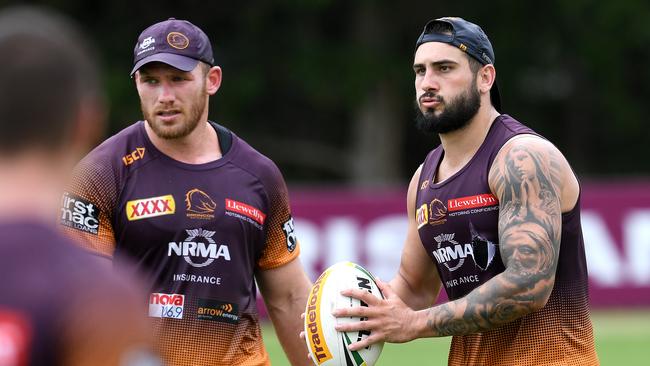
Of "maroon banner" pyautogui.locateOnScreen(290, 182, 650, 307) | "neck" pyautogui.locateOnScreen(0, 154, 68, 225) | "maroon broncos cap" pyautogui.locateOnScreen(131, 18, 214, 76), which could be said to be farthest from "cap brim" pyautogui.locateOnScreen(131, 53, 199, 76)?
"maroon banner" pyautogui.locateOnScreen(290, 182, 650, 307)

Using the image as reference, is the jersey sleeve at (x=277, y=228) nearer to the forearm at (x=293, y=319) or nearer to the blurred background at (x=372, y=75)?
the forearm at (x=293, y=319)

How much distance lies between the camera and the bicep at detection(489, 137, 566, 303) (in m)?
5.08

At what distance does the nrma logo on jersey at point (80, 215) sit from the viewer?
18.4 feet

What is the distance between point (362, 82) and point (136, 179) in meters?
20.0

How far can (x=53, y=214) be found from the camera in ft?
8.75

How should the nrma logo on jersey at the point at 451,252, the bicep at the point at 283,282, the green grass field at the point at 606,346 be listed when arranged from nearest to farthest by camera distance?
the nrma logo on jersey at the point at 451,252
the bicep at the point at 283,282
the green grass field at the point at 606,346

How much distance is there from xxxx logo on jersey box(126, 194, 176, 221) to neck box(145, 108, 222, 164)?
260 mm

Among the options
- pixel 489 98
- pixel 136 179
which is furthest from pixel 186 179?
pixel 489 98

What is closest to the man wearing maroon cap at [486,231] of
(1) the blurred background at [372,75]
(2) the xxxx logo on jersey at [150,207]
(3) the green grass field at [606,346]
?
(2) the xxxx logo on jersey at [150,207]

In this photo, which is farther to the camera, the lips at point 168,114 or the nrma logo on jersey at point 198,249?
the lips at point 168,114

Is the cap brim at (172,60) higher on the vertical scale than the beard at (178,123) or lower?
higher

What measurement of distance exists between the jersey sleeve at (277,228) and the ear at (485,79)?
118 cm

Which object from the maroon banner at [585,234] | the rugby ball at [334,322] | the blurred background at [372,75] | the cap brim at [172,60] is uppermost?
the blurred background at [372,75]

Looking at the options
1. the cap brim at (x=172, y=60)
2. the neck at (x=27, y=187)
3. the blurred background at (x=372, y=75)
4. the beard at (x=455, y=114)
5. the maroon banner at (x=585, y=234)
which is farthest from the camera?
the blurred background at (x=372, y=75)
